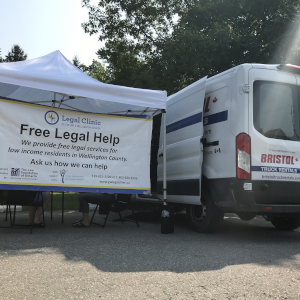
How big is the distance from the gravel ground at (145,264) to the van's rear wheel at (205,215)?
6.6 inches

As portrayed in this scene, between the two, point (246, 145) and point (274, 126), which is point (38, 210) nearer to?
point (246, 145)

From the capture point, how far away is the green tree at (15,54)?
39575 millimetres

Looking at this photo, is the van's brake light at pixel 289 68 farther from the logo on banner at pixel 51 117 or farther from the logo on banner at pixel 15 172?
the logo on banner at pixel 15 172

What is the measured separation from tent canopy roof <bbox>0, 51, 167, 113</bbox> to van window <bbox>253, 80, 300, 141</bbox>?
161 cm

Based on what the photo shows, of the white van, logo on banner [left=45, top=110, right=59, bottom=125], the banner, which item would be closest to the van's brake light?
the white van

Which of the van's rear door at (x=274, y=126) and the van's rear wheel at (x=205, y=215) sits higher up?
the van's rear door at (x=274, y=126)

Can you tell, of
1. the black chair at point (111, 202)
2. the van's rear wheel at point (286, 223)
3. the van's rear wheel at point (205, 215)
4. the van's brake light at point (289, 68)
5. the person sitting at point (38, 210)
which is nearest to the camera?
the van's brake light at point (289, 68)

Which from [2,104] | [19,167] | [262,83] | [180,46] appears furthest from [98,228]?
[180,46]

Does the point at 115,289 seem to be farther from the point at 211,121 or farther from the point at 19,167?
the point at 211,121

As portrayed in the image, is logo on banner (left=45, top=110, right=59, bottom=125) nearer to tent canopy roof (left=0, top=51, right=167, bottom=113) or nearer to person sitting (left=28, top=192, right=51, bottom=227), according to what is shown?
tent canopy roof (left=0, top=51, right=167, bottom=113)

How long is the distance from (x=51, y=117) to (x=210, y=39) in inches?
266

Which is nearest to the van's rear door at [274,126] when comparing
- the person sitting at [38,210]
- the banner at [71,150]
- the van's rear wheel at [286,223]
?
the van's rear wheel at [286,223]

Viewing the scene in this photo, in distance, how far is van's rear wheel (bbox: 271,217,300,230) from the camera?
6623mm

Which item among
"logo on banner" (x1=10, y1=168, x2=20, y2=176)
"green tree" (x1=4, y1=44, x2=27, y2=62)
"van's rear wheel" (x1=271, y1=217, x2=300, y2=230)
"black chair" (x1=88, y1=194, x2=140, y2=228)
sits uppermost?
"green tree" (x1=4, y1=44, x2=27, y2=62)
